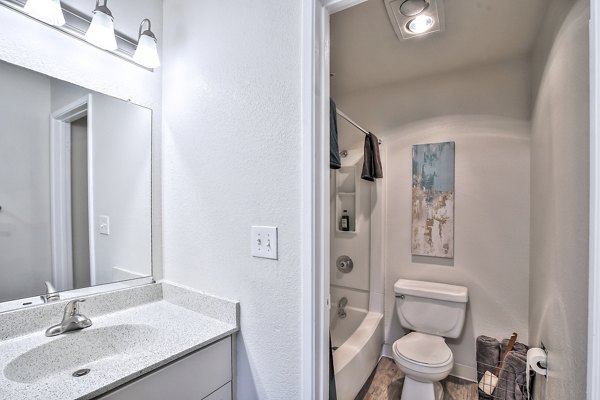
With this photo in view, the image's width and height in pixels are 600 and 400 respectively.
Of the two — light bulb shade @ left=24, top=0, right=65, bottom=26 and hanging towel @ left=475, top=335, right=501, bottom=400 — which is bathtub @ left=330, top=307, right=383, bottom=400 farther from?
light bulb shade @ left=24, top=0, right=65, bottom=26

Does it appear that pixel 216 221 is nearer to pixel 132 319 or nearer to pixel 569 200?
pixel 132 319

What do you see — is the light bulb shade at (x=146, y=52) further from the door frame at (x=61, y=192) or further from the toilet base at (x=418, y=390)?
the toilet base at (x=418, y=390)

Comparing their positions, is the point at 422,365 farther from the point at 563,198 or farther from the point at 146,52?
the point at 146,52

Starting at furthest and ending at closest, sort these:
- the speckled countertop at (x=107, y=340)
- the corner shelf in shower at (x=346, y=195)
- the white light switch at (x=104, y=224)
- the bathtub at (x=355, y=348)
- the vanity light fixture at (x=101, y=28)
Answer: the corner shelf in shower at (x=346, y=195) < the bathtub at (x=355, y=348) < the white light switch at (x=104, y=224) < the vanity light fixture at (x=101, y=28) < the speckled countertop at (x=107, y=340)

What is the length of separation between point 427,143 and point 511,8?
975 mm

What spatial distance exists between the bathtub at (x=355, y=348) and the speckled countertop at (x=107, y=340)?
93cm

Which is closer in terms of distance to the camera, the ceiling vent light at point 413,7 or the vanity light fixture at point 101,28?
the vanity light fixture at point 101,28

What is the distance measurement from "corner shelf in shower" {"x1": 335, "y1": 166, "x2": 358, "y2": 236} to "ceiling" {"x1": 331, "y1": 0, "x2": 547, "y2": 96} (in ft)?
2.70

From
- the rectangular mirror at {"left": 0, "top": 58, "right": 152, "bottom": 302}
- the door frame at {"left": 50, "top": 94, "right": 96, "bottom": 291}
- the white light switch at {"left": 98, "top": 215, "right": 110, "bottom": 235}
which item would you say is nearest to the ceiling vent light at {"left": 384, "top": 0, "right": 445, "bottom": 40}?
the rectangular mirror at {"left": 0, "top": 58, "right": 152, "bottom": 302}

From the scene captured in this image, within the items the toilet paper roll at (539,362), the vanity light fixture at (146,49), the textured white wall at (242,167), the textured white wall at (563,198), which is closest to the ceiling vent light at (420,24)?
the textured white wall at (563,198)

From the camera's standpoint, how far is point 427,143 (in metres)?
2.27

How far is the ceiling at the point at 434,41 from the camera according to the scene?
1.50 meters

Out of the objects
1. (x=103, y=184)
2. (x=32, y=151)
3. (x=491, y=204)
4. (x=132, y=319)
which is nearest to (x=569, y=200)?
(x=491, y=204)

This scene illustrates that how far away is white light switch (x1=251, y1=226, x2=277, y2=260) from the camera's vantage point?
106cm
